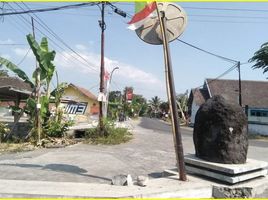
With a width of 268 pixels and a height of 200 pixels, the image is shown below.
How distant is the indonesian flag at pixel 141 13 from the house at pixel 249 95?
30.4m

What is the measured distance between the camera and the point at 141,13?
23.8 feet

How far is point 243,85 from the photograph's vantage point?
49.8 meters

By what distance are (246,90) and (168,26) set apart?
140ft

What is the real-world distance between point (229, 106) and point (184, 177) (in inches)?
71.4

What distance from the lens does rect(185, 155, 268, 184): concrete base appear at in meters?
6.75

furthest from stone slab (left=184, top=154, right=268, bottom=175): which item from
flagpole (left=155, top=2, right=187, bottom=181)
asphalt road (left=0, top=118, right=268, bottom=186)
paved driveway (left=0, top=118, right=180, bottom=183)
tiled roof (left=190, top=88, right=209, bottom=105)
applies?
tiled roof (left=190, top=88, right=209, bottom=105)

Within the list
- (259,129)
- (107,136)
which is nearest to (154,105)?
(259,129)

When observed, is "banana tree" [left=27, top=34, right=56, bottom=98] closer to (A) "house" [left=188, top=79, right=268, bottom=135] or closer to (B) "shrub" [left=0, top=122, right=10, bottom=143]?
(B) "shrub" [left=0, top=122, right=10, bottom=143]

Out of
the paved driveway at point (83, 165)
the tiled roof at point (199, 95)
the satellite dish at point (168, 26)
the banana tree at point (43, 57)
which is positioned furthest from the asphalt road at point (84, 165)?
the tiled roof at point (199, 95)

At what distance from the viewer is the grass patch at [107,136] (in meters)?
16.5

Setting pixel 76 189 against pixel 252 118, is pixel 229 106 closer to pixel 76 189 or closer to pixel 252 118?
pixel 76 189

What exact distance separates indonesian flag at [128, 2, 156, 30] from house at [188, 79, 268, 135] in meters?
30.4

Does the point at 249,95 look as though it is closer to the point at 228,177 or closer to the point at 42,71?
the point at 42,71

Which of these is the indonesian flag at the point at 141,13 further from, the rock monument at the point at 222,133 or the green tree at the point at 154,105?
the green tree at the point at 154,105
